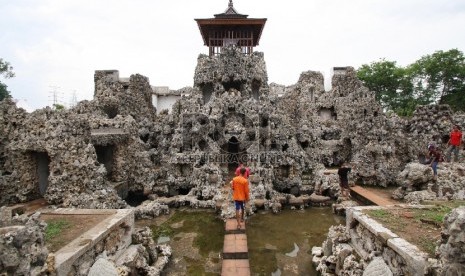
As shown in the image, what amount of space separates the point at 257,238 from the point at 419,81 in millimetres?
29637

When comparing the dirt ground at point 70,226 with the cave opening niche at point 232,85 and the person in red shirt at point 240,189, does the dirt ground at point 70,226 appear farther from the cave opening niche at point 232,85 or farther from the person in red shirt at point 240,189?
the cave opening niche at point 232,85

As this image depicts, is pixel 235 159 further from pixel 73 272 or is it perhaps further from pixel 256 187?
pixel 73 272

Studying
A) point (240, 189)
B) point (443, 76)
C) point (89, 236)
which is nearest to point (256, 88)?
point (240, 189)

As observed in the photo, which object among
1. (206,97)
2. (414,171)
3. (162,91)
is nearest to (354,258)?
(414,171)

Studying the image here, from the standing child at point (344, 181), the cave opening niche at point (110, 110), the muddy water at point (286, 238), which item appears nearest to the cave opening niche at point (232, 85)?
the standing child at point (344, 181)

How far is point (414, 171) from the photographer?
10.0 m

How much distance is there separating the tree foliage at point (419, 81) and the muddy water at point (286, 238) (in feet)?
78.4

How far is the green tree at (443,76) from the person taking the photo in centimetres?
2681

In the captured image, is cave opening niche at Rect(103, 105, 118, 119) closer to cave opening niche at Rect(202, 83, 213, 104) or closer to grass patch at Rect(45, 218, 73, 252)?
cave opening niche at Rect(202, 83, 213, 104)

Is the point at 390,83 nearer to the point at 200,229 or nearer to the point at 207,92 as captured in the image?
the point at 207,92

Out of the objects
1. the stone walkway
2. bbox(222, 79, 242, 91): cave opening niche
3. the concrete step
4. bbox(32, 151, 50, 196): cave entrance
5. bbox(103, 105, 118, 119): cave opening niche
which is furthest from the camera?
bbox(103, 105, 118, 119): cave opening niche

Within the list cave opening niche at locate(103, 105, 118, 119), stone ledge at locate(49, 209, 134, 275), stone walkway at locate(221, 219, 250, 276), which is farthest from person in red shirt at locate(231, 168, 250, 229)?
cave opening niche at locate(103, 105, 118, 119)

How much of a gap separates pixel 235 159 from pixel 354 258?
7.82 meters

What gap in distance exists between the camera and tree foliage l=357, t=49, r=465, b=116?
88.8ft
